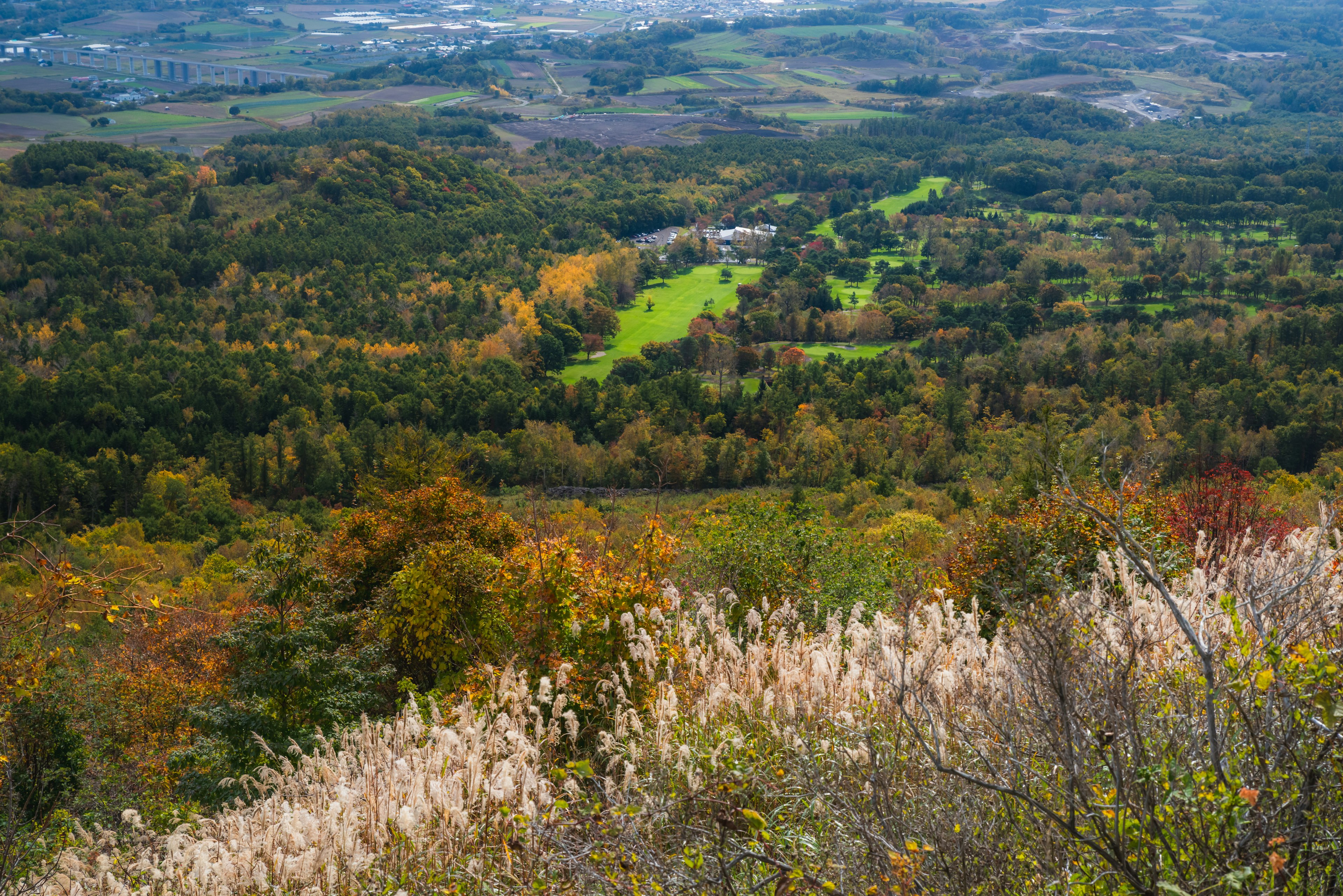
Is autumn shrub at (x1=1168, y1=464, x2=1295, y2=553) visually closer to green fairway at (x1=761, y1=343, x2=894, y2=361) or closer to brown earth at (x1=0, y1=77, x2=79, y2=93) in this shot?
green fairway at (x1=761, y1=343, x2=894, y2=361)

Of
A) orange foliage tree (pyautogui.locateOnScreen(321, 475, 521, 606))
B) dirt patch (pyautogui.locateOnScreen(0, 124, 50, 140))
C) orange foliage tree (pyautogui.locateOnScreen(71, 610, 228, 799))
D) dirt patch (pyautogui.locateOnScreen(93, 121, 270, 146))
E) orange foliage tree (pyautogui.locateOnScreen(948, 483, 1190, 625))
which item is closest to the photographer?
orange foliage tree (pyautogui.locateOnScreen(948, 483, 1190, 625))

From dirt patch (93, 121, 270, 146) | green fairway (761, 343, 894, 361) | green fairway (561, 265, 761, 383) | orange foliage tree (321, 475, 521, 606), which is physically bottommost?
green fairway (761, 343, 894, 361)

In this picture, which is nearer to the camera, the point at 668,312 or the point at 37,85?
the point at 668,312

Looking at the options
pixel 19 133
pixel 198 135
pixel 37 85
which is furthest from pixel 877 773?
pixel 37 85

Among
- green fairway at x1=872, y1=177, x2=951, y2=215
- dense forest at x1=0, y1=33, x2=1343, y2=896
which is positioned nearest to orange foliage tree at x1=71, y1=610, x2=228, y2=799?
dense forest at x1=0, y1=33, x2=1343, y2=896

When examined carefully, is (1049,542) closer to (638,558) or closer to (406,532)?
(638,558)

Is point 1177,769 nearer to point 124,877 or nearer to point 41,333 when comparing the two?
point 124,877
